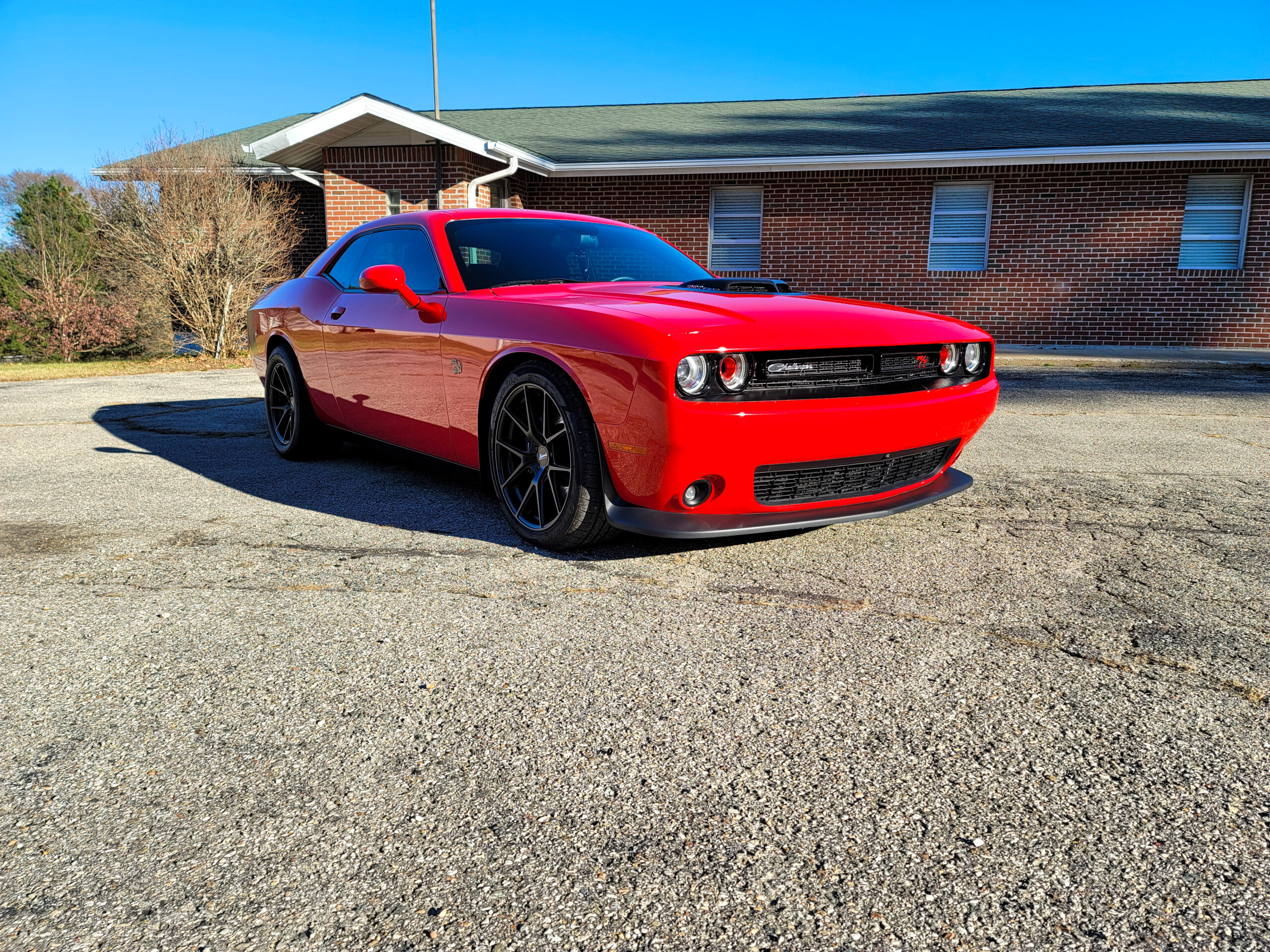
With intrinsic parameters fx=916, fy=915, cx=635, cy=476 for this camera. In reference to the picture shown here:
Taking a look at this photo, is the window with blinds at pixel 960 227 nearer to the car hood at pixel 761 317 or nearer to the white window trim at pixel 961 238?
the white window trim at pixel 961 238

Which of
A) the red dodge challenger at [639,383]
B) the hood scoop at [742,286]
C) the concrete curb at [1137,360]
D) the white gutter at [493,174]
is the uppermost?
the white gutter at [493,174]

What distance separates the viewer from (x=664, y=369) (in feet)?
9.71

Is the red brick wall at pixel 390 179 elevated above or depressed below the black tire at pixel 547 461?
above

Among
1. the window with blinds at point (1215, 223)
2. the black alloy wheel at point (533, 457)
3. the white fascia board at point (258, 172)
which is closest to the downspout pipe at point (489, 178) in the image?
the white fascia board at point (258, 172)

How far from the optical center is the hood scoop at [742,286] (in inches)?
157

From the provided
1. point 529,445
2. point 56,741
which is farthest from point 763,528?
point 56,741

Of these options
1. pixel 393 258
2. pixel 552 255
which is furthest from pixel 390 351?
pixel 552 255

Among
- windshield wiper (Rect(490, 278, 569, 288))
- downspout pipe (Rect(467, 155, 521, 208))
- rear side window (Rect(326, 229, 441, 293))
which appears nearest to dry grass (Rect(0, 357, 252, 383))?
downspout pipe (Rect(467, 155, 521, 208))

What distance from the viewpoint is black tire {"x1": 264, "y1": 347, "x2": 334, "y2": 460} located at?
5.39 m

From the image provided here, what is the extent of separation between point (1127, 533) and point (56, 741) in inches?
150

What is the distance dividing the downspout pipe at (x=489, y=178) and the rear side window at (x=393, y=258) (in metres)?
8.87

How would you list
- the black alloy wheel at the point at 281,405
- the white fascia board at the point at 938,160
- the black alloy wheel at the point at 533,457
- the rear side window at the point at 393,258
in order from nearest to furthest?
1. the black alloy wheel at the point at 533,457
2. the rear side window at the point at 393,258
3. the black alloy wheel at the point at 281,405
4. the white fascia board at the point at 938,160

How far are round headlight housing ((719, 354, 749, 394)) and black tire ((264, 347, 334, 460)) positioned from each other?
10.1ft

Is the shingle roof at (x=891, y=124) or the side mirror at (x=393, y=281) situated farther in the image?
the shingle roof at (x=891, y=124)
